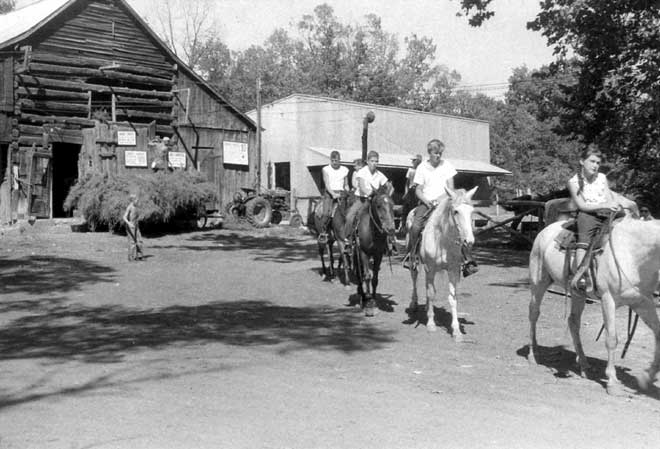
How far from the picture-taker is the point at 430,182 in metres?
11.3

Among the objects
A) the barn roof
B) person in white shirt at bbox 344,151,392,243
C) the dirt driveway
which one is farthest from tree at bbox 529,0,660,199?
the barn roof

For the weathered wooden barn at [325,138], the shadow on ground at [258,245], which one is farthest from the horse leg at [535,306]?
the weathered wooden barn at [325,138]

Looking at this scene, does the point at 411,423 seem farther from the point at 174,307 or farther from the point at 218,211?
the point at 218,211

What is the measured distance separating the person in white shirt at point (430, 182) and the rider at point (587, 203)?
276 cm

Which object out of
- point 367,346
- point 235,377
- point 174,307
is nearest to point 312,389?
point 235,377

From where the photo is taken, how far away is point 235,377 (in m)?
7.88

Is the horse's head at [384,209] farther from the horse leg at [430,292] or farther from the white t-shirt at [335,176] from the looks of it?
the white t-shirt at [335,176]

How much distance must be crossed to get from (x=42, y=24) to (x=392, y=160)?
21.0m

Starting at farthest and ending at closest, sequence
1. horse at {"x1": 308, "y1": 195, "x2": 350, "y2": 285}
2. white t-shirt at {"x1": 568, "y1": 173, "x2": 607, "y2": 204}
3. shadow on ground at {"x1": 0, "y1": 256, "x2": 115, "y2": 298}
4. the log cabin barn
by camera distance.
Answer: the log cabin barn < shadow on ground at {"x1": 0, "y1": 256, "x2": 115, "y2": 298} < horse at {"x1": 308, "y1": 195, "x2": 350, "y2": 285} < white t-shirt at {"x1": 568, "y1": 173, "x2": 607, "y2": 204}

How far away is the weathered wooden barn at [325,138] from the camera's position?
42094 millimetres

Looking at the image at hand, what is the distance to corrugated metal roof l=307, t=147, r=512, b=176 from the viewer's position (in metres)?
41.4

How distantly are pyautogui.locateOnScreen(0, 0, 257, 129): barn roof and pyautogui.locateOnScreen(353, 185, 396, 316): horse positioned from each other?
20271 millimetres

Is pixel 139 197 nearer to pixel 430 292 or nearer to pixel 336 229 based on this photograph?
pixel 336 229

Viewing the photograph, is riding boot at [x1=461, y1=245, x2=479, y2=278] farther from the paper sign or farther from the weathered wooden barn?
the weathered wooden barn
